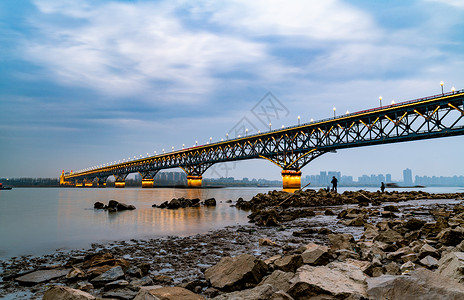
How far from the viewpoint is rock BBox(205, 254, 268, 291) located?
5.07 metres

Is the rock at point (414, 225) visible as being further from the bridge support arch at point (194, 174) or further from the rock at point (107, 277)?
the bridge support arch at point (194, 174)

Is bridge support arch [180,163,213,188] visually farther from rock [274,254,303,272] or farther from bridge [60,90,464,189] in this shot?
rock [274,254,303,272]

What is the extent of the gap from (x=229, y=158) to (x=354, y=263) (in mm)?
103675

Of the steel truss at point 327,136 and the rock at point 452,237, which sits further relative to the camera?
the steel truss at point 327,136

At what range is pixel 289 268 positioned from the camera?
17.8 feet

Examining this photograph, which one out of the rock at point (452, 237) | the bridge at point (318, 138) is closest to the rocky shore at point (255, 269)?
the rock at point (452, 237)

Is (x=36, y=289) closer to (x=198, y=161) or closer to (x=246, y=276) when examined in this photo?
(x=246, y=276)

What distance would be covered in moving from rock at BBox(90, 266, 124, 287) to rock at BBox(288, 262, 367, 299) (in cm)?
350

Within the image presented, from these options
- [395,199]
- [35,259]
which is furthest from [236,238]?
[395,199]

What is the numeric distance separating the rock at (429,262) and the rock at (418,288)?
6.78ft

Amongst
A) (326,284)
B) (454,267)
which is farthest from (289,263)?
(454,267)

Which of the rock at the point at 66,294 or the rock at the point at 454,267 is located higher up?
the rock at the point at 454,267

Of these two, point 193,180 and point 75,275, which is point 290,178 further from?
point 75,275

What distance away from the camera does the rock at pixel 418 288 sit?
327 cm
